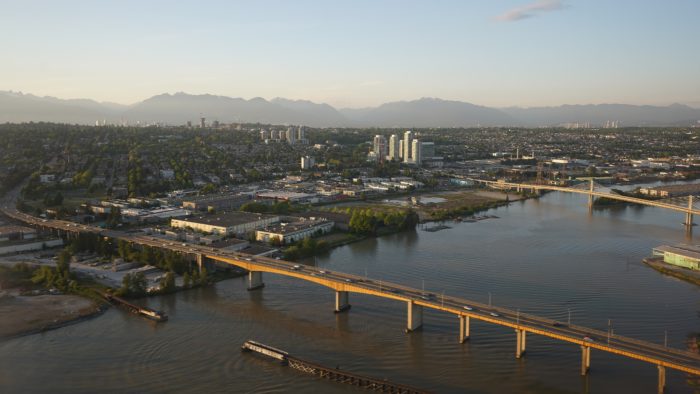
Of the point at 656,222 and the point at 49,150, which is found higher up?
the point at 49,150

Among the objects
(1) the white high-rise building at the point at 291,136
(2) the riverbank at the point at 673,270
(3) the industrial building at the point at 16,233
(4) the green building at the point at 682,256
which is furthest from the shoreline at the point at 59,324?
(1) the white high-rise building at the point at 291,136

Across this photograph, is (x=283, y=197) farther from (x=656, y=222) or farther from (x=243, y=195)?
(x=656, y=222)

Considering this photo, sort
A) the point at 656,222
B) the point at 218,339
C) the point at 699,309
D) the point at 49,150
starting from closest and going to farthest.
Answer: the point at 218,339 < the point at 699,309 < the point at 656,222 < the point at 49,150

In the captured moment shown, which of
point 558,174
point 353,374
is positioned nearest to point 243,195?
point 353,374

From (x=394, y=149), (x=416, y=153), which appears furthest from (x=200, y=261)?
(x=394, y=149)

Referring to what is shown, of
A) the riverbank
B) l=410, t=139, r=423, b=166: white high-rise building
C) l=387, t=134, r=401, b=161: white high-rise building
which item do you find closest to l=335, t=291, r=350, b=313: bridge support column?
the riverbank

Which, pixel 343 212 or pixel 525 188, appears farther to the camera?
pixel 525 188
